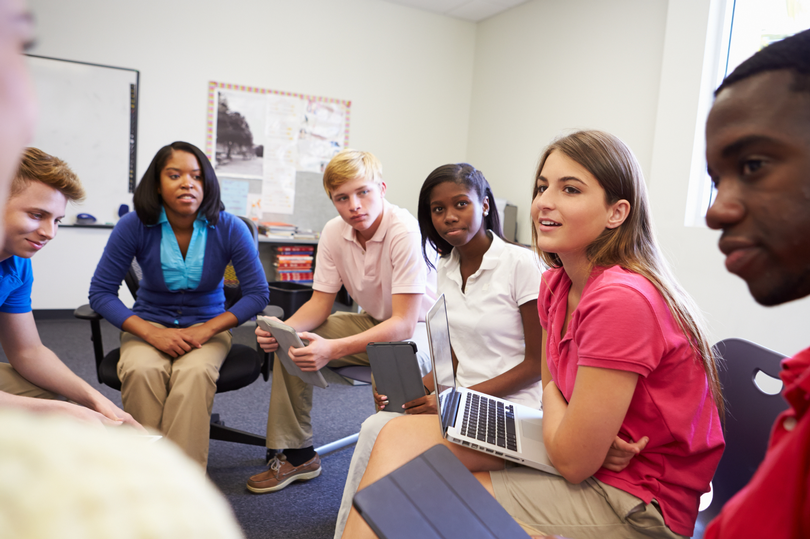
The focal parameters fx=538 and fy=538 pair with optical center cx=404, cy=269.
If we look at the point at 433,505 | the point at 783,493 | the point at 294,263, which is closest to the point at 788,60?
the point at 783,493

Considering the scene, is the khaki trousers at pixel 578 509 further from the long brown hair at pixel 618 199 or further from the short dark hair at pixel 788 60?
the short dark hair at pixel 788 60

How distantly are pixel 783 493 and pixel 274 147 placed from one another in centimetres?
446

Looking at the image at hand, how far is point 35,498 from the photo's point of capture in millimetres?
136

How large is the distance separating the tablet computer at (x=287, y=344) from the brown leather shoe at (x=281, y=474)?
352 mm

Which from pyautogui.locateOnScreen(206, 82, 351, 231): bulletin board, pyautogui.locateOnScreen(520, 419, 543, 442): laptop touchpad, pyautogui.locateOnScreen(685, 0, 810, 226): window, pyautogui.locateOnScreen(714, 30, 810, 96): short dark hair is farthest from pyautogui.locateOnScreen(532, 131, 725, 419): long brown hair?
pyautogui.locateOnScreen(206, 82, 351, 231): bulletin board

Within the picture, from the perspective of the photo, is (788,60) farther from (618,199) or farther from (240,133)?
(240,133)

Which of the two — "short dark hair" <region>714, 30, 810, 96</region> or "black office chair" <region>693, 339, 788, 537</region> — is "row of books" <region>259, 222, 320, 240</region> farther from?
"short dark hair" <region>714, 30, 810, 96</region>

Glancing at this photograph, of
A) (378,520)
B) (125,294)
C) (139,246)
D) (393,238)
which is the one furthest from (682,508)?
(125,294)

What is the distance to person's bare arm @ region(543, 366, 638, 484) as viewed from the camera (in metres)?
0.99

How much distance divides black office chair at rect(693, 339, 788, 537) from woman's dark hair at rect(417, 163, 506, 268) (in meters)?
0.85

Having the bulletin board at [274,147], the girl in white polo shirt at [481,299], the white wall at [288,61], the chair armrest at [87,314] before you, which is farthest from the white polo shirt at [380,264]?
the white wall at [288,61]

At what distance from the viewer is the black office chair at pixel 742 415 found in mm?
1136

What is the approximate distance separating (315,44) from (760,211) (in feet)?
15.0

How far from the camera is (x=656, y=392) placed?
103 cm
